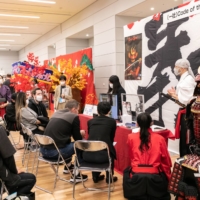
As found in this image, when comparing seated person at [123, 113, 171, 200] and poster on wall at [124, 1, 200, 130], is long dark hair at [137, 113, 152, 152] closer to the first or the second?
seated person at [123, 113, 171, 200]

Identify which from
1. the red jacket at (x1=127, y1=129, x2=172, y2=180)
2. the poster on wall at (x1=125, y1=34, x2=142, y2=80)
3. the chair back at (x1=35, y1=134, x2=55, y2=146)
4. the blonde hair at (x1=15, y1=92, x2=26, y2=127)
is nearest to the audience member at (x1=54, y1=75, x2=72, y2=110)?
the poster on wall at (x1=125, y1=34, x2=142, y2=80)

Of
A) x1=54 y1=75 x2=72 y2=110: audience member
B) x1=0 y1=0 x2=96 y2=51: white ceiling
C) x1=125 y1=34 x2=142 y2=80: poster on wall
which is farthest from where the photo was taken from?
x1=0 y1=0 x2=96 y2=51: white ceiling

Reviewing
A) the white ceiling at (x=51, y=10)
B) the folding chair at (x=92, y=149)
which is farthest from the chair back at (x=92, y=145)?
the white ceiling at (x=51, y=10)

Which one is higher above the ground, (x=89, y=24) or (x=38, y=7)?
(x=38, y=7)

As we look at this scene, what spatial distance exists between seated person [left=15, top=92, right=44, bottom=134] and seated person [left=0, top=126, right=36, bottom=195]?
178cm

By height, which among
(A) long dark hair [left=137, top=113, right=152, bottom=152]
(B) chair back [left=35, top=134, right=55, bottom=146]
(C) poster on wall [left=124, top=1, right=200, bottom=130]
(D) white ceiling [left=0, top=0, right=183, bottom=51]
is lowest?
(B) chair back [left=35, top=134, right=55, bottom=146]

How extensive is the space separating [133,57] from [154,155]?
3.24 m

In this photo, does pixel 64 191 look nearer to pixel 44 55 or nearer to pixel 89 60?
pixel 89 60

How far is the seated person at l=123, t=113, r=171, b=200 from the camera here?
7.97 feet

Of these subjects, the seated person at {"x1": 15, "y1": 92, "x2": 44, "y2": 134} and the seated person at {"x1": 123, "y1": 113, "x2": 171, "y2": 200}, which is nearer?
the seated person at {"x1": 123, "y1": 113, "x2": 171, "y2": 200}

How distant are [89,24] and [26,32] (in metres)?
5.19

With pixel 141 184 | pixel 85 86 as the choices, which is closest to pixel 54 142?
pixel 141 184

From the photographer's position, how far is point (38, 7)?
7.89 m

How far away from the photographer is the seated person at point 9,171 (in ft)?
6.48
